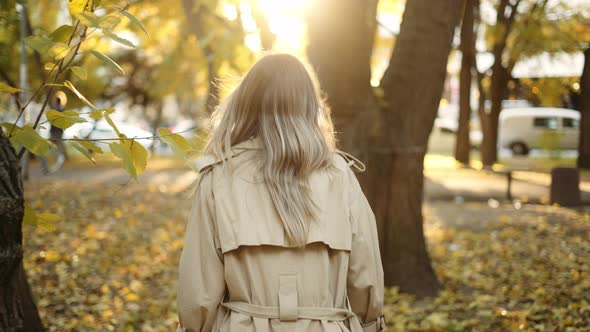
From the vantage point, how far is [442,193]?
15516mm

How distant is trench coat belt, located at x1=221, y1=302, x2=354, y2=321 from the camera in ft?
7.93

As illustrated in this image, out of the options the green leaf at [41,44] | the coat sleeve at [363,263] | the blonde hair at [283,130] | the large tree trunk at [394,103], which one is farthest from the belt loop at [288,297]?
the large tree trunk at [394,103]

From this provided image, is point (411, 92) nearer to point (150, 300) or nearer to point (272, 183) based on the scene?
point (150, 300)

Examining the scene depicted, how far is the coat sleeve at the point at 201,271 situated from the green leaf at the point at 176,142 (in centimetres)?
17

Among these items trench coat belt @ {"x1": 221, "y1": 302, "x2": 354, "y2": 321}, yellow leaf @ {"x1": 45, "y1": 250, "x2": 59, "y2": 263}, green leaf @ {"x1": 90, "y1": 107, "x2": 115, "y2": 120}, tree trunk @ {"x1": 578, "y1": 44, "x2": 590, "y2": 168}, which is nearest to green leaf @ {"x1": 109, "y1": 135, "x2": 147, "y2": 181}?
green leaf @ {"x1": 90, "y1": 107, "x2": 115, "y2": 120}

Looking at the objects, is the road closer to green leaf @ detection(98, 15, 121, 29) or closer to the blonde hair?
the blonde hair

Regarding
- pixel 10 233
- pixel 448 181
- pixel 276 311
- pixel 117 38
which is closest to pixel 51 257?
pixel 10 233

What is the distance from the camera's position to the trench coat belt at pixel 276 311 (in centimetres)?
242

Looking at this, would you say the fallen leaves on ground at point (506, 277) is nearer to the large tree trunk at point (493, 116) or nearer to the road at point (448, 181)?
the road at point (448, 181)

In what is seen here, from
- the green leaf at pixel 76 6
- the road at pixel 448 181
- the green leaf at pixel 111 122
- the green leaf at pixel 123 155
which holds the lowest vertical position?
the road at pixel 448 181

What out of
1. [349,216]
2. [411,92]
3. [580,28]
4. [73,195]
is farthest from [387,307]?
[580,28]

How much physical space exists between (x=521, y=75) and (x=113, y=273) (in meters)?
22.1

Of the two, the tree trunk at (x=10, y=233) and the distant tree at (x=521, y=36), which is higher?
the distant tree at (x=521, y=36)

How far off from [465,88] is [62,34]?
2014cm
